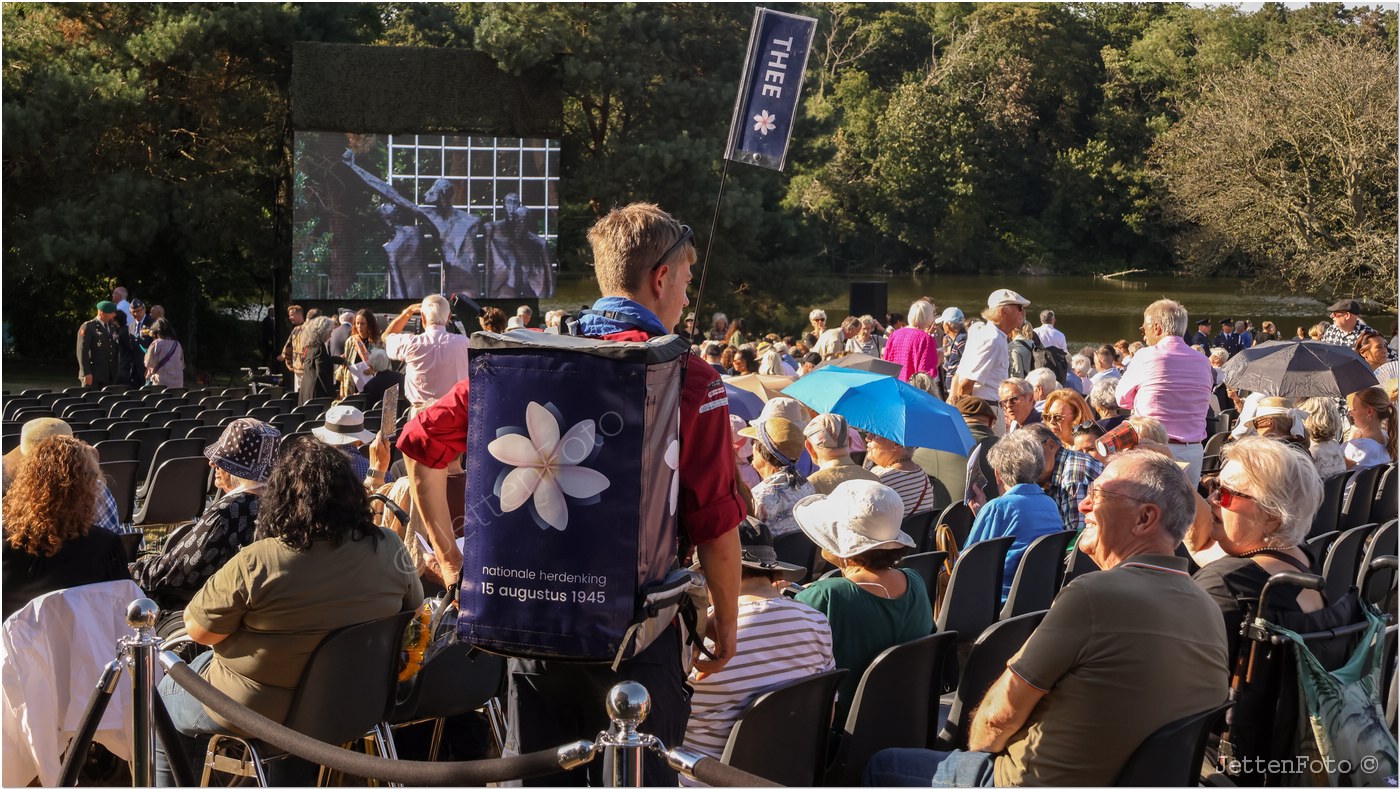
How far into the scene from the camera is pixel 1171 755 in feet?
8.34

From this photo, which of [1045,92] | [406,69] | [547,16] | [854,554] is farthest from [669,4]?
[854,554]

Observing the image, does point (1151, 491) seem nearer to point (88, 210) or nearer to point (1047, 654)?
point (1047, 654)

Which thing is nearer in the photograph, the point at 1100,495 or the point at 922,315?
the point at 1100,495

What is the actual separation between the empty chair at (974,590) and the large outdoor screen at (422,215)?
751 inches

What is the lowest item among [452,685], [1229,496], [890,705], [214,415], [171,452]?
[214,415]

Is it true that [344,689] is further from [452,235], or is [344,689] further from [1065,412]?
[452,235]

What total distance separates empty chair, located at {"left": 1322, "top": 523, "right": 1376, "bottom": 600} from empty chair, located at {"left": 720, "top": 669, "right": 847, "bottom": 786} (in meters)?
2.12

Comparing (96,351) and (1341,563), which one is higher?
(1341,563)

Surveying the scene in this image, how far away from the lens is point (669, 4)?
26562 millimetres

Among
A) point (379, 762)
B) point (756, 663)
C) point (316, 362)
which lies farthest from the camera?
point (316, 362)

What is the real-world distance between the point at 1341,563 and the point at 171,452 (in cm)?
608

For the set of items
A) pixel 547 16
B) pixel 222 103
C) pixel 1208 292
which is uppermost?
pixel 547 16

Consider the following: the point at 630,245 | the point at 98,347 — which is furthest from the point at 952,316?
the point at 98,347

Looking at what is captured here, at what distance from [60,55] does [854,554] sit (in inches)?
931
